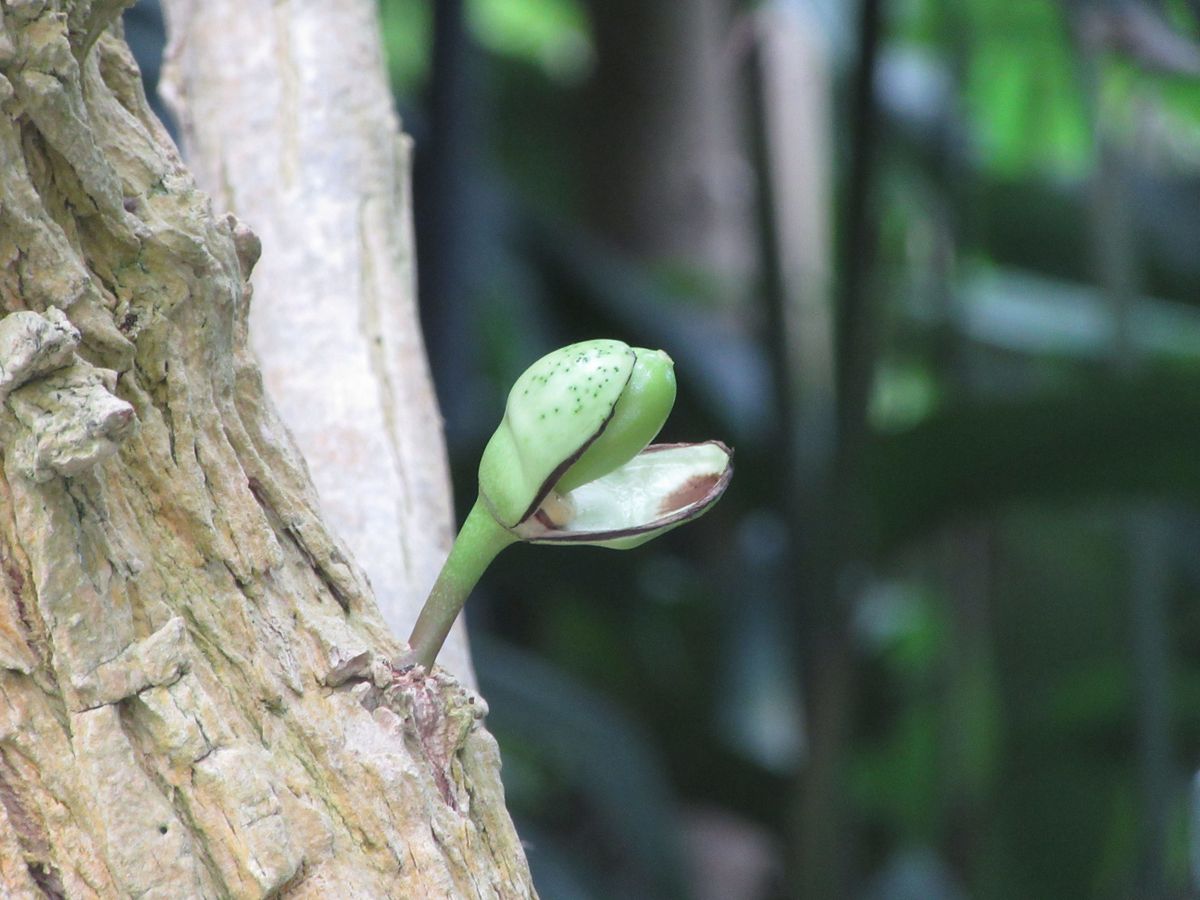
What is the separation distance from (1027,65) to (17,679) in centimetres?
170

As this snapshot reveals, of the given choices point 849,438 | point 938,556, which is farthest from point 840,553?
point 938,556

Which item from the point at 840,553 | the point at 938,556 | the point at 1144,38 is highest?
the point at 1144,38

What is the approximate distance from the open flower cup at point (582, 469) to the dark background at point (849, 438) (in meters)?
0.23

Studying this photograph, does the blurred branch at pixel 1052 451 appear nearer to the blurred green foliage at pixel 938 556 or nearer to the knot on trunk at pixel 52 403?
the blurred green foliage at pixel 938 556

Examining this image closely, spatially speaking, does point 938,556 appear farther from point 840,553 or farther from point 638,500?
point 638,500

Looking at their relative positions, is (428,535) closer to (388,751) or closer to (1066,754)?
(388,751)

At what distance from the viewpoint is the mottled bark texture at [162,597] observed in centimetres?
21

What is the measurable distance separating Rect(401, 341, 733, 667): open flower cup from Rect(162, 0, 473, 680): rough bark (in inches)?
3.7

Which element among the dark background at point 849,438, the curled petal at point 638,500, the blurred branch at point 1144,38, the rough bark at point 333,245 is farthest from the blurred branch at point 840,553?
the curled petal at point 638,500

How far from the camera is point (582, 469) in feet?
0.78

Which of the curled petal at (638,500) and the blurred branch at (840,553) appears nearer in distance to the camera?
the curled petal at (638,500)

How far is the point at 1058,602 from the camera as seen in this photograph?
1151 mm

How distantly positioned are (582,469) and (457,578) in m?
0.04

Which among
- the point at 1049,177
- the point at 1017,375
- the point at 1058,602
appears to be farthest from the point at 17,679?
the point at 1049,177
